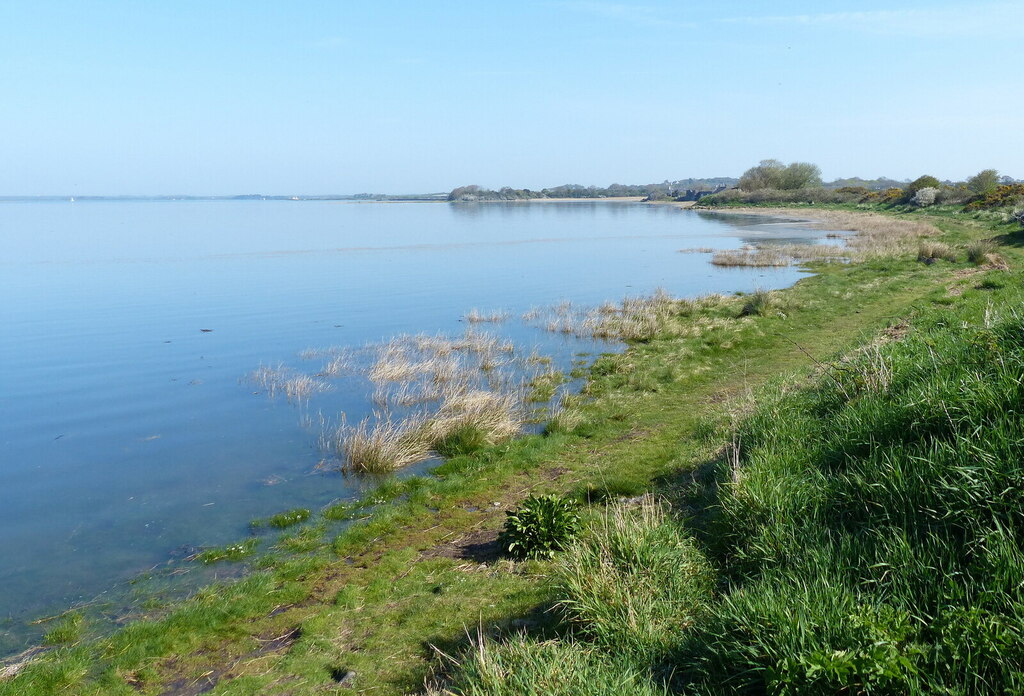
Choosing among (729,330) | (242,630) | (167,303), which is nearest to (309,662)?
(242,630)

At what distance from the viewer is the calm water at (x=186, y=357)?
1066 centimetres

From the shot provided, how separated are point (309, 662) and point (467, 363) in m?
13.4

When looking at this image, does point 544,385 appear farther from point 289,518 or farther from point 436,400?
point 289,518

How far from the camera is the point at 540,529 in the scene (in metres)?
7.92

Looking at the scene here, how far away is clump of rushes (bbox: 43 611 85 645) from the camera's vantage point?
7555mm

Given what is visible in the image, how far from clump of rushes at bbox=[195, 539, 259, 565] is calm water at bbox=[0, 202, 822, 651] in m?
0.40

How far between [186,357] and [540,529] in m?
17.6

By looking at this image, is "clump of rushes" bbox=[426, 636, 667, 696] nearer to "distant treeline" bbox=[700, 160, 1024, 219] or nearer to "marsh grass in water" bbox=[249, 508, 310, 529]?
"marsh grass in water" bbox=[249, 508, 310, 529]

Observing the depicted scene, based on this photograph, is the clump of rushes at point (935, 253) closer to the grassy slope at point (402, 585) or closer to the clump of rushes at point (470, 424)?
the grassy slope at point (402, 585)

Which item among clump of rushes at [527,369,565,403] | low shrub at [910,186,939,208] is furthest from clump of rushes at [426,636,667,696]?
low shrub at [910,186,939,208]

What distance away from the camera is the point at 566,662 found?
4.60m

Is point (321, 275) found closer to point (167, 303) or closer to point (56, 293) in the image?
point (167, 303)

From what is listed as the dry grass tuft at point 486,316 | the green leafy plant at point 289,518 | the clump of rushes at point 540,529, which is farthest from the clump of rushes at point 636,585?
the dry grass tuft at point 486,316

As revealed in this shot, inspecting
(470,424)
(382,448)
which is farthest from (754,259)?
(382,448)
